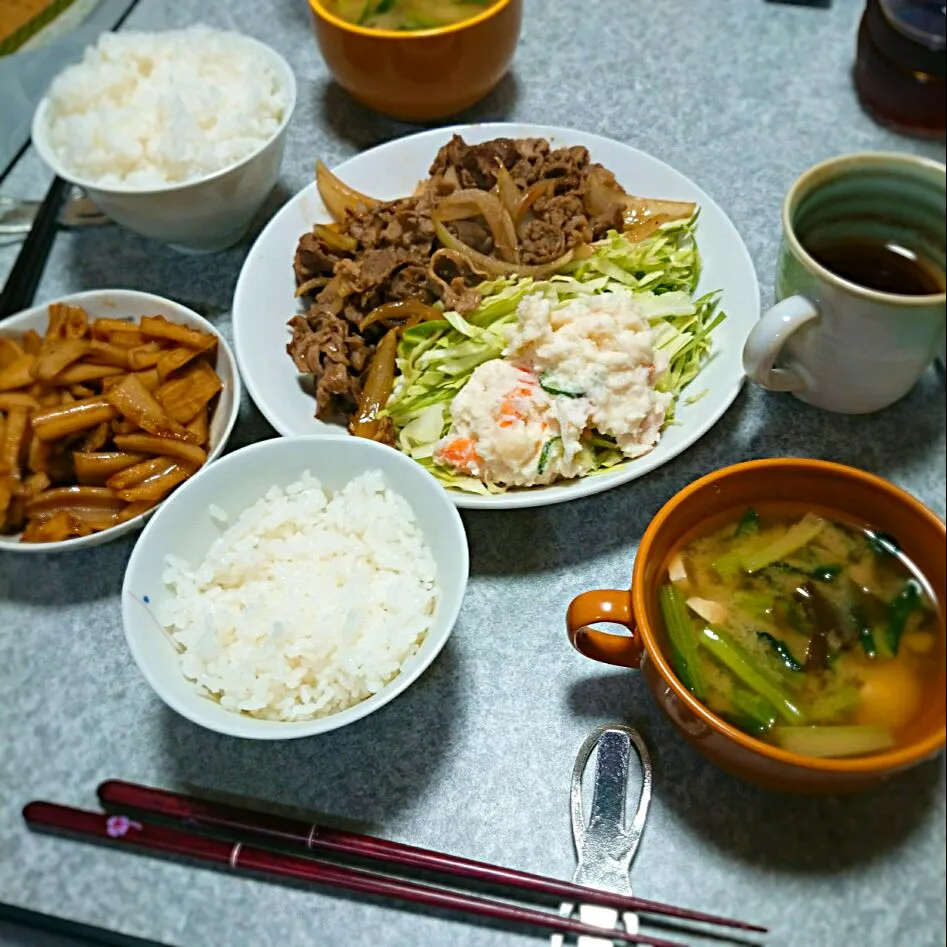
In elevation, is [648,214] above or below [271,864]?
above

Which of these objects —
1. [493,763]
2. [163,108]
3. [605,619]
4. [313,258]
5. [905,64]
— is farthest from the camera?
[905,64]

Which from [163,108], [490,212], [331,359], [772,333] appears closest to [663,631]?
[772,333]

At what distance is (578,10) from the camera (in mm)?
2012

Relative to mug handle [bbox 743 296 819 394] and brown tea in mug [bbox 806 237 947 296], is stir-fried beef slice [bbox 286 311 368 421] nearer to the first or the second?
mug handle [bbox 743 296 819 394]

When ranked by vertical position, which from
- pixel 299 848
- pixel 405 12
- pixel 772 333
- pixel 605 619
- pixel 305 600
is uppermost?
pixel 405 12

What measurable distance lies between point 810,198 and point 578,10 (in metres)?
1.11

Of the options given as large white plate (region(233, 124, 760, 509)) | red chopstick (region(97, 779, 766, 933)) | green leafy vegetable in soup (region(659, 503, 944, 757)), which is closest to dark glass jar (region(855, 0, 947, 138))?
large white plate (region(233, 124, 760, 509))

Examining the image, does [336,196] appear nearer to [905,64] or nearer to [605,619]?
[605,619]

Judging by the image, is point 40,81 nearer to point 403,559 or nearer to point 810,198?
point 403,559

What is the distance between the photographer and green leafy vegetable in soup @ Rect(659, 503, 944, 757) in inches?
36.5

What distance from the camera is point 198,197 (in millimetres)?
1445

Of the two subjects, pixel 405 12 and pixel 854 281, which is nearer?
pixel 854 281

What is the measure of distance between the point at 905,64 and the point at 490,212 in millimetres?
877

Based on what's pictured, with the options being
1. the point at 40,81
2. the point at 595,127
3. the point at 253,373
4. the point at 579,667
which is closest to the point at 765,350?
the point at 579,667
